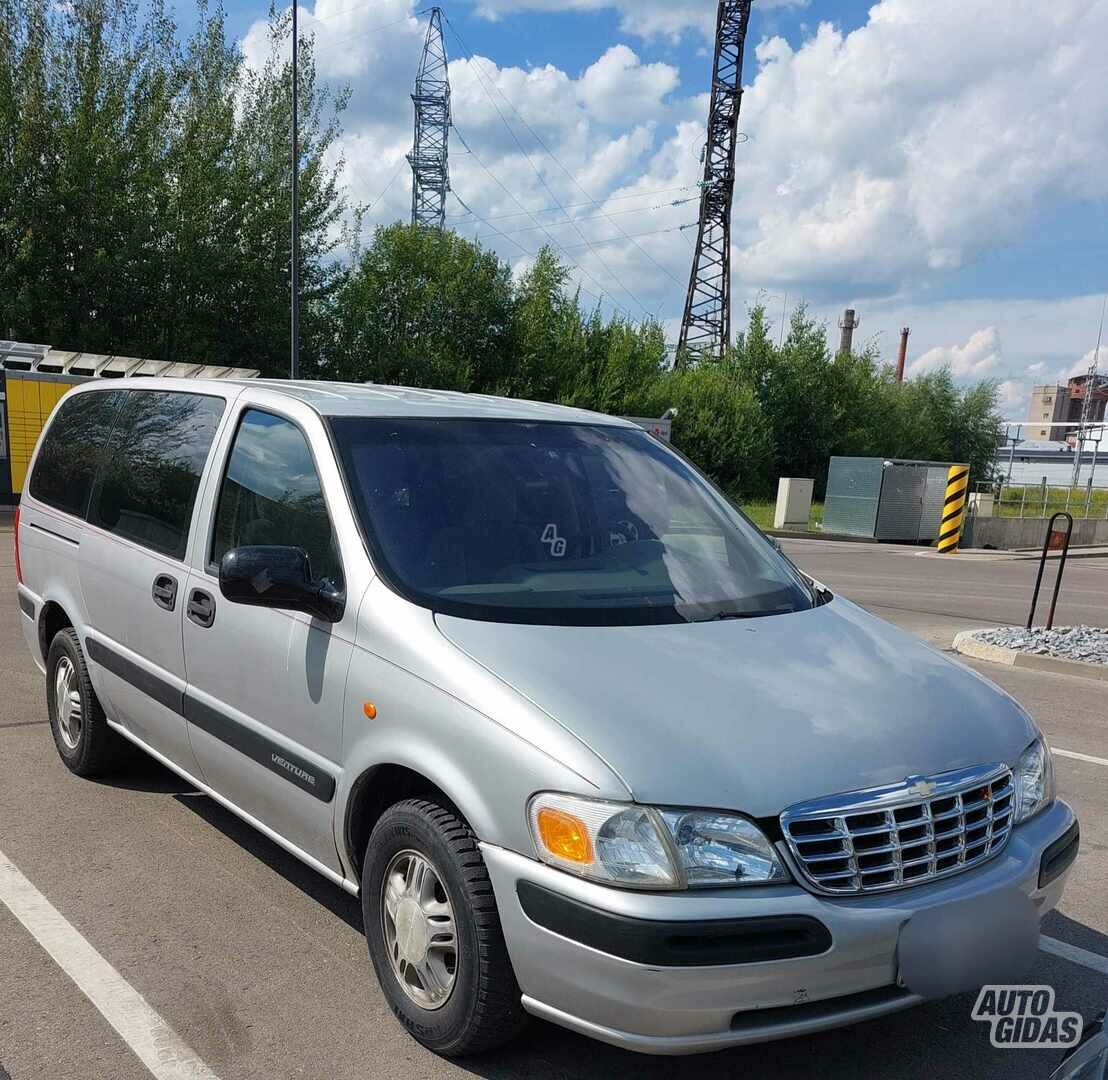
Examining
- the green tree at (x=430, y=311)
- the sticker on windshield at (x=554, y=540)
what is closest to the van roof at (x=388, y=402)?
the sticker on windshield at (x=554, y=540)

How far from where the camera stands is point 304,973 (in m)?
3.19

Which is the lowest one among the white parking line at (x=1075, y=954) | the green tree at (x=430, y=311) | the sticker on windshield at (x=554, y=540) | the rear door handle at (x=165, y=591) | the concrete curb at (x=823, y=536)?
the concrete curb at (x=823, y=536)

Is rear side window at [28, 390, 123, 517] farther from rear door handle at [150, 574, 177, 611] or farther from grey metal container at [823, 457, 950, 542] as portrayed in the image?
grey metal container at [823, 457, 950, 542]

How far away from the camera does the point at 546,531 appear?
3408 mm

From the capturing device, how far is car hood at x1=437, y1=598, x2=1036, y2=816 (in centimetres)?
240

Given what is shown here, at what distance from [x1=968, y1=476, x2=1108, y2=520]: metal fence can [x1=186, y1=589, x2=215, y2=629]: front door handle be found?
28.2m

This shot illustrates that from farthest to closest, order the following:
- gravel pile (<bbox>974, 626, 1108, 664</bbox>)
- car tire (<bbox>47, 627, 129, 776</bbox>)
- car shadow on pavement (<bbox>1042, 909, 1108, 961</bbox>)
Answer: gravel pile (<bbox>974, 626, 1108, 664</bbox>) < car tire (<bbox>47, 627, 129, 776</bbox>) < car shadow on pavement (<bbox>1042, 909, 1108, 961</bbox>)

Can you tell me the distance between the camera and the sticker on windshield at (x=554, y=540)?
335 cm

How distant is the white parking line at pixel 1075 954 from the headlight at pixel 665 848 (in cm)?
170

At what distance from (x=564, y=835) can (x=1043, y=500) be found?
1269 inches

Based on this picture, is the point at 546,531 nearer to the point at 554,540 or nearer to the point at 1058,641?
the point at 554,540

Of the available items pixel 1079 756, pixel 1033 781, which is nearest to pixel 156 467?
pixel 1033 781

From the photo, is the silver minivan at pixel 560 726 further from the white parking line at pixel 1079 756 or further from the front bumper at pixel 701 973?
the white parking line at pixel 1079 756

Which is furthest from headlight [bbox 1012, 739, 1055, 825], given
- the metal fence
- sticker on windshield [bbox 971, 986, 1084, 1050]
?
the metal fence
